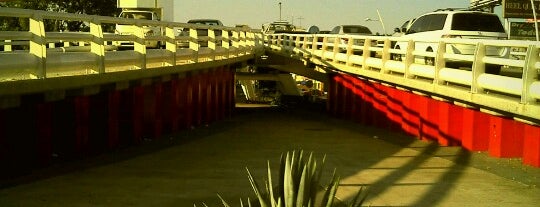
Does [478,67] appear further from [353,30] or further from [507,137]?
[353,30]

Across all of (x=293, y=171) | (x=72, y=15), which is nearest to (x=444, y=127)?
(x=72, y=15)

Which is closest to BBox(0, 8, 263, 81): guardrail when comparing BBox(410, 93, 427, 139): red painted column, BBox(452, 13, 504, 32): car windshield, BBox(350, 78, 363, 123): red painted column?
BBox(410, 93, 427, 139): red painted column

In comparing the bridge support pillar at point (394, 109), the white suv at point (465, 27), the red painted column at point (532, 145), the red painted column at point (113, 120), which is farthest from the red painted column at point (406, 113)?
the red painted column at point (113, 120)

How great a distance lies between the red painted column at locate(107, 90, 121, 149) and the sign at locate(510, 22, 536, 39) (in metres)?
31.1

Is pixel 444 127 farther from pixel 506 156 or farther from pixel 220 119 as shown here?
pixel 220 119

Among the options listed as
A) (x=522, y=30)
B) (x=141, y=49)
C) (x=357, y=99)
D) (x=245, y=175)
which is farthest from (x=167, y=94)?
(x=522, y=30)

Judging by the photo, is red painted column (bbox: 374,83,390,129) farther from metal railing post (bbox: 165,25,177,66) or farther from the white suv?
metal railing post (bbox: 165,25,177,66)

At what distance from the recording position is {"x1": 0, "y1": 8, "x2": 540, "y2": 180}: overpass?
9.73 metres

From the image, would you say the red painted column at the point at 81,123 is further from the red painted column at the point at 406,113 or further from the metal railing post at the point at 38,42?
the red painted column at the point at 406,113

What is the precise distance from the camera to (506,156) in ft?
38.3

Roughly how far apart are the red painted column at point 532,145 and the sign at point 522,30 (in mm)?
31433

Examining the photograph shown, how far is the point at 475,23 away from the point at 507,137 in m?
8.30

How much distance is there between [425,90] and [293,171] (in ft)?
28.6

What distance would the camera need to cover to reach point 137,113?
14516 millimetres
